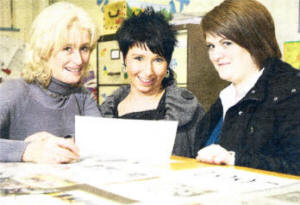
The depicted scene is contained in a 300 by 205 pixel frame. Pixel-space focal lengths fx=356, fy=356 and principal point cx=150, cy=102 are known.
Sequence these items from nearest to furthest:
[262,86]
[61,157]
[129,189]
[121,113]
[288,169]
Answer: [129,189] < [61,157] < [288,169] < [262,86] < [121,113]

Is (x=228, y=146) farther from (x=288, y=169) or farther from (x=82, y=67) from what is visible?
(x=82, y=67)

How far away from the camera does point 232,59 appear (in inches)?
46.3

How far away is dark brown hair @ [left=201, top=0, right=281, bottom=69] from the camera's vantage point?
1.12 metres

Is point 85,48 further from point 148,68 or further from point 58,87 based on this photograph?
point 148,68

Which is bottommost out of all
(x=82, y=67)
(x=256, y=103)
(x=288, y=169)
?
(x=288, y=169)

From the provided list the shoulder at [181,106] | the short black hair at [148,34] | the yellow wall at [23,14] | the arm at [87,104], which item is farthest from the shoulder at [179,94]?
the yellow wall at [23,14]

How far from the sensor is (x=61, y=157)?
0.76 m

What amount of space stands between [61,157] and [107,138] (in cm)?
13

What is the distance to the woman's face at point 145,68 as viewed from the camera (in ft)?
4.59

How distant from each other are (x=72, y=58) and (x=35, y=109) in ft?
0.64

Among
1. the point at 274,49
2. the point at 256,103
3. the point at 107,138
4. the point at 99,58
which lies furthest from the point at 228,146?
the point at 99,58

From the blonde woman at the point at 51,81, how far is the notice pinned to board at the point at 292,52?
2.25 feet

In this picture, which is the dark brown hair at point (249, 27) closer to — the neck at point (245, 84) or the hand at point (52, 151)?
the neck at point (245, 84)

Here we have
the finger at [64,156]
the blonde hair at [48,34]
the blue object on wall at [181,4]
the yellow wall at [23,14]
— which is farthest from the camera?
the blue object on wall at [181,4]
